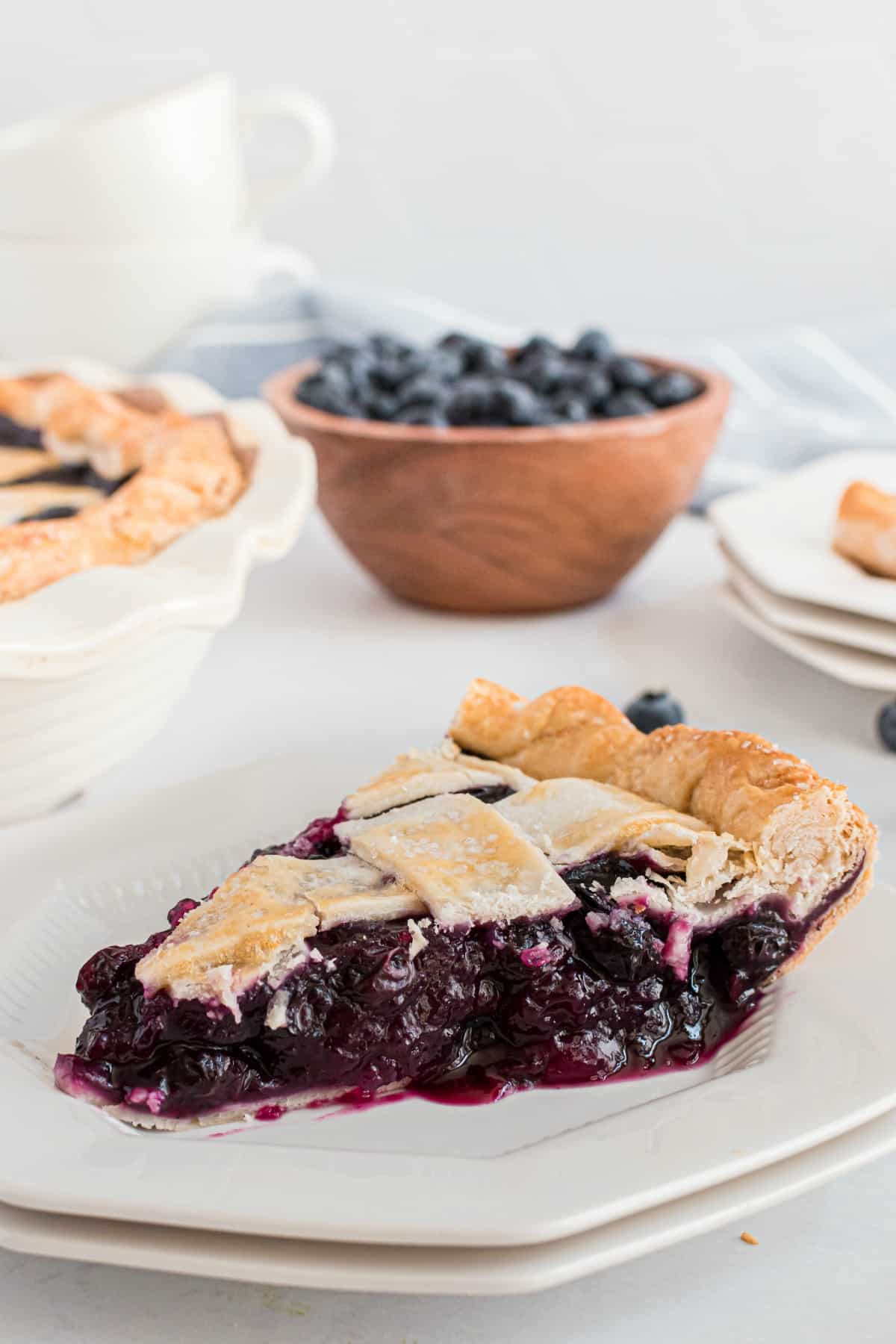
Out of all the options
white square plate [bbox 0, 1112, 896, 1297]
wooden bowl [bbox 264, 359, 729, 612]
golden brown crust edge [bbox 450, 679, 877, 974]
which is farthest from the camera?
wooden bowl [bbox 264, 359, 729, 612]

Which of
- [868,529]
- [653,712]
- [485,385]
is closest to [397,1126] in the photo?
[653,712]

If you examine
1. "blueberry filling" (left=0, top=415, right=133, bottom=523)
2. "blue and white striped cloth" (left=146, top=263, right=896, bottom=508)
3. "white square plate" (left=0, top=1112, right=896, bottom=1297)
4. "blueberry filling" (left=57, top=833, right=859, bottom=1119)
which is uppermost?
"blueberry filling" (left=0, top=415, right=133, bottom=523)

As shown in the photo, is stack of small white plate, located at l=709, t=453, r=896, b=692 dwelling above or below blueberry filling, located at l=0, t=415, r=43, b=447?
below

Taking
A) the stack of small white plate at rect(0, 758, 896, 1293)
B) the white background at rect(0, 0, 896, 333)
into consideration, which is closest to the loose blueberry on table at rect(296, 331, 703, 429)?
the stack of small white plate at rect(0, 758, 896, 1293)

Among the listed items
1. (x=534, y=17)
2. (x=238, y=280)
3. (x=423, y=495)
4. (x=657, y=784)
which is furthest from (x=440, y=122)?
(x=657, y=784)

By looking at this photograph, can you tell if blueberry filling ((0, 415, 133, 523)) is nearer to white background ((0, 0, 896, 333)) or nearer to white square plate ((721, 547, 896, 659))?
white square plate ((721, 547, 896, 659))

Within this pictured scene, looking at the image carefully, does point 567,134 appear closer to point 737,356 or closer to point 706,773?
point 737,356

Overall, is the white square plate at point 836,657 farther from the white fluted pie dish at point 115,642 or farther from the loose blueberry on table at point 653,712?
the white fluted pie dish at point 115,642
